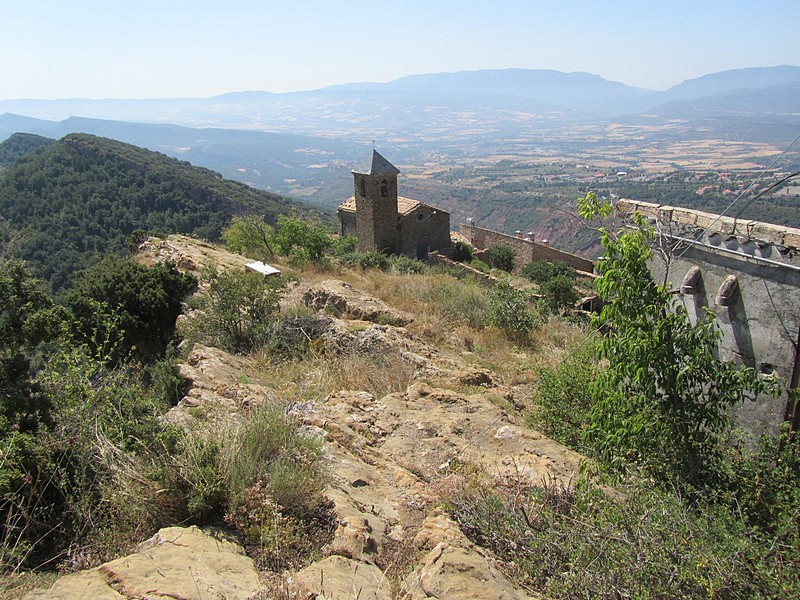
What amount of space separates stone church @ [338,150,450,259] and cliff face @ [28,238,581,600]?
16.9 metres

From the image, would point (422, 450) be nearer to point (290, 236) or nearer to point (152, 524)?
point (152, 524)

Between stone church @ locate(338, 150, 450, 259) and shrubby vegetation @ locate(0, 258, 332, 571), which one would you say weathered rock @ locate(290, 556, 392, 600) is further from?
stone church @ locate(338, 150, 450, 259)

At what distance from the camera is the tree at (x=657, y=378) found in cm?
394

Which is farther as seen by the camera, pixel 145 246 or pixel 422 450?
pixel 145 246

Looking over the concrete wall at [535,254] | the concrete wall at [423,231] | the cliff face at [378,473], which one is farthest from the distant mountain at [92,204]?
the cliff face at [378,473]

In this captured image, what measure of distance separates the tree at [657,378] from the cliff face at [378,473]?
2.04ft

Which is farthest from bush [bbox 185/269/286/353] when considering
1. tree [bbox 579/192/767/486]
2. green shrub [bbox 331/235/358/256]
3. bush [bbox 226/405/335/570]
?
green shrub [bbox 331/235/358/256]

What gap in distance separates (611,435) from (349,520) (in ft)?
7.69

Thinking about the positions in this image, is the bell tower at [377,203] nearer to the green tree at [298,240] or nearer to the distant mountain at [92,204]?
the green tree at [298,240]

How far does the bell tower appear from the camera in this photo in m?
24.0

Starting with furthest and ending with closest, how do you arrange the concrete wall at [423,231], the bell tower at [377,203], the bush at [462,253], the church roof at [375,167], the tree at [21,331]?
1. the bush at [462,253]
2. the concrete wall at [423,231]
3. the bell tower at [377,203]
4. the church roof at [375,167]
5. the tree at [21,331]

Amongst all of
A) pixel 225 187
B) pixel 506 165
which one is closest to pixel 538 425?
pixel 225 187

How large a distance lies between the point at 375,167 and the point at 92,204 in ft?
76.4

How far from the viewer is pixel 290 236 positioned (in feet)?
61.2
